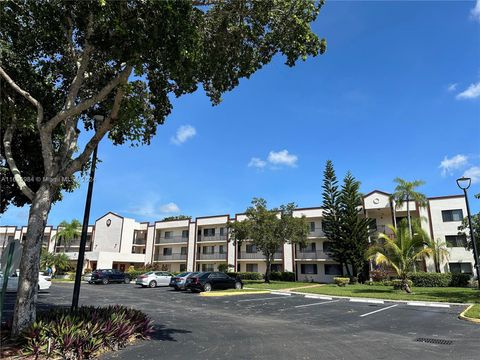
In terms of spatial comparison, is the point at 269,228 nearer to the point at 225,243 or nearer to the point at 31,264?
the point at 225,243

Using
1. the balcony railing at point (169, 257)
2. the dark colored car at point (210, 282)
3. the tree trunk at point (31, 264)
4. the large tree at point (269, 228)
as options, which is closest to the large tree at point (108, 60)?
the tree trunk at point (31, 264)

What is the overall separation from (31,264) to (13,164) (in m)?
2.65

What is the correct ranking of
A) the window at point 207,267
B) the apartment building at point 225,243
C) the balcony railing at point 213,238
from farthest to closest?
the window at point 207,267 < the balcony railing at point 213,238 < the apartment building at point 225,243

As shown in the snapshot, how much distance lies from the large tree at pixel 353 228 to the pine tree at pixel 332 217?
0.33 metres

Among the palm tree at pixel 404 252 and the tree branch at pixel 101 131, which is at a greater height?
the tree branch at pixel 101 131

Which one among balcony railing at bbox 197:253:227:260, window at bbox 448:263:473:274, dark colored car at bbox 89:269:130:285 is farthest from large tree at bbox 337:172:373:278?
dark colored car at bbox 89:269:130:285

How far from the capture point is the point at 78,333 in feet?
23.8

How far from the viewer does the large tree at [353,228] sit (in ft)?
114

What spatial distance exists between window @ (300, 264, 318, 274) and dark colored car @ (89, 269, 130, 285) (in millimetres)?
19878

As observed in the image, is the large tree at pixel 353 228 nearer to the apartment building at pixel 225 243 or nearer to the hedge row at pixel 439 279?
the apartment building at pixel 225 243

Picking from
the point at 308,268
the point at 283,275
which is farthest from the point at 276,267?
the point at 308,268

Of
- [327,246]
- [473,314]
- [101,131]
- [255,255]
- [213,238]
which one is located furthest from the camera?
[213,238]

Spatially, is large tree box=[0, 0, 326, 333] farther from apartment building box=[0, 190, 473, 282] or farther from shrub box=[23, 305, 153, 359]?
apartment building box=[0, 190, 473, 282]

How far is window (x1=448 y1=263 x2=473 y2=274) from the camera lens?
3272 cm
